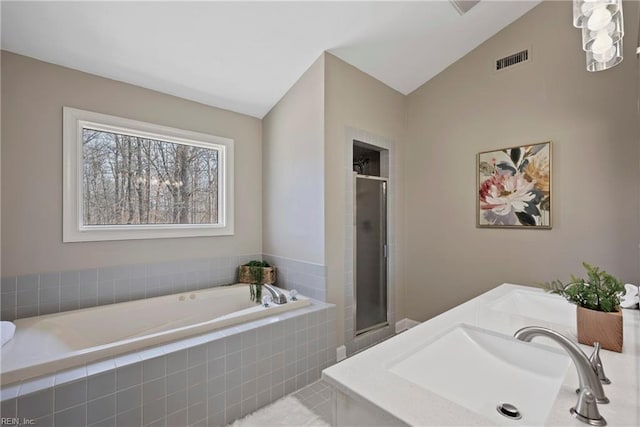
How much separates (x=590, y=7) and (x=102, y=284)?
11.6 ft

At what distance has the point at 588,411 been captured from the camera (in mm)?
721

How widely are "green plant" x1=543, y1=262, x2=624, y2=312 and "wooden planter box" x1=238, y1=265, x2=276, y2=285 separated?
2385mm

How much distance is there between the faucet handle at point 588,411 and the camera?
713mm

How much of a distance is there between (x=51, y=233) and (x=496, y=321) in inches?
118

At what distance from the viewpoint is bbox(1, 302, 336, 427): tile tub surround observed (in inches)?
54.5

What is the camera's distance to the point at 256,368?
2.00 m

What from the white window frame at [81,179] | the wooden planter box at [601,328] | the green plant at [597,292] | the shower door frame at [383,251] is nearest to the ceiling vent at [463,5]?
the shower door frame at [383,251]

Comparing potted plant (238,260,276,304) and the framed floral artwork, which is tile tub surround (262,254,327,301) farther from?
the framed floral artwork

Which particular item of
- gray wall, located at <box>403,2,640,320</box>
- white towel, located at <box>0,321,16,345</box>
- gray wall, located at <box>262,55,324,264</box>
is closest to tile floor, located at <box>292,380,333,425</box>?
gray wall, located at <box>262,55,324,264</box>

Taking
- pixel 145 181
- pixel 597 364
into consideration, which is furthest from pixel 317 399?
pixel 145 181

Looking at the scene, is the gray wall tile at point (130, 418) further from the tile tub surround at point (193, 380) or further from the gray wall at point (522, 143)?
the gray wall at point (522, 143)

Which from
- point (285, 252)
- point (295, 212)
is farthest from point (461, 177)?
point (285, 252)

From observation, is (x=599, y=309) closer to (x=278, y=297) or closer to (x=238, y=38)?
(x=278, y=297)

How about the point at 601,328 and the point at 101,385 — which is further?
the point at 101,385
